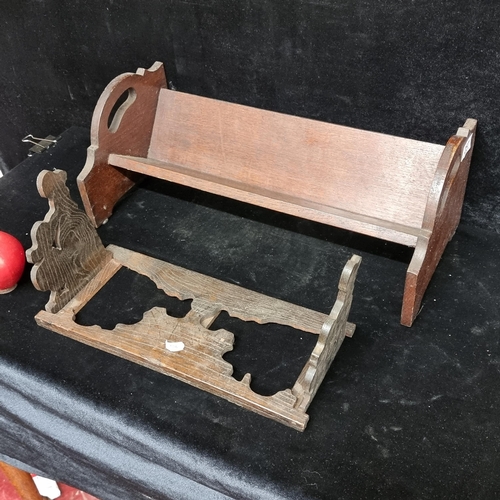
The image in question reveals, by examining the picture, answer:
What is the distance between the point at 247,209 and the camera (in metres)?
1.61

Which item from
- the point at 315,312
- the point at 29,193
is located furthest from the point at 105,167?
the point at 315,312

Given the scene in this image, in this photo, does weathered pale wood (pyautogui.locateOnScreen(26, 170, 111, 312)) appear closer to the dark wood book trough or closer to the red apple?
the dark wood book trough

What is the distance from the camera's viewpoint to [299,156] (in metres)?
1.45

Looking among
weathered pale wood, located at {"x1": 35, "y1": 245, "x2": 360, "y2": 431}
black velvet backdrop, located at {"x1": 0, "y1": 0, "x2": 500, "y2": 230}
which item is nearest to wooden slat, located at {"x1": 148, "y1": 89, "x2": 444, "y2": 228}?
black velvet backdrop, located at {"x1": 0, "y1": 0, "x2": 500, "y2": 230}

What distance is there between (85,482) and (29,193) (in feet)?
2.68

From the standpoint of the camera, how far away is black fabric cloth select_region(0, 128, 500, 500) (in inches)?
40.3

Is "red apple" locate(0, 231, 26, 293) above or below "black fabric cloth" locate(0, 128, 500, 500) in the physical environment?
above

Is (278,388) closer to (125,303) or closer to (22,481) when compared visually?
(125,303)

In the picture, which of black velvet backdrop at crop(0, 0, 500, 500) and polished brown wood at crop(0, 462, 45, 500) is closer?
black velvet backdrop at crop(0, 0, 500, 500)

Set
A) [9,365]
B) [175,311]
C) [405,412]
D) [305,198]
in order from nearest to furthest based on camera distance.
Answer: [405,412]
[9,365]
[175,311]
[305,198]

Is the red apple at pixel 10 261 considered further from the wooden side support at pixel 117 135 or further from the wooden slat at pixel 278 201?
the wooden slat at pixel 278 201

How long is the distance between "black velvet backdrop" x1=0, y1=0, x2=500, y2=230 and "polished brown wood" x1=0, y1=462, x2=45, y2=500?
3.53 ft

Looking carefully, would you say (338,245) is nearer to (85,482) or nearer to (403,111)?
(403,111)

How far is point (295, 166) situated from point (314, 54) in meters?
0.27
